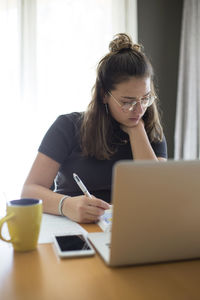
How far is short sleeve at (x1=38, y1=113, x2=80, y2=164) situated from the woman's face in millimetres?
183

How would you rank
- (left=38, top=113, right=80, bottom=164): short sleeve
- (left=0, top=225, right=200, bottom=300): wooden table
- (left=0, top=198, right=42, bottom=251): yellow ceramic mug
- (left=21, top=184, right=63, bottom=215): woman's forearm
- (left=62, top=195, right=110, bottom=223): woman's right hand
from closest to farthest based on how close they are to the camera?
(left=0, top=225, right=200, bottom=300): wooden table, (left=0, top=198, right=42, bottom=251): yellow ceramic mug, (left=62, top=195, right=110, bottom=223): woman's right hand, (left=21, top=184, right=63, bottom=215): woman's forearm, (left=38, top=113, right=80, bottom=164): short sleeve

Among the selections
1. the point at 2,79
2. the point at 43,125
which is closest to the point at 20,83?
the point at 2,79

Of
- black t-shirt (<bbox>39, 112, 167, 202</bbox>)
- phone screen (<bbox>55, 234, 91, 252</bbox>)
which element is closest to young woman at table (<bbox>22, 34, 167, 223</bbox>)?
black t-shirt (<bbox>39, 112, 167, 202</bbox>)

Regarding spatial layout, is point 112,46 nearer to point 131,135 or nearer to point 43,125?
point 131,135

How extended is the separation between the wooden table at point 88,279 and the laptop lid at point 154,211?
1.4 inches

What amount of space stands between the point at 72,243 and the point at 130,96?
2.29 ft

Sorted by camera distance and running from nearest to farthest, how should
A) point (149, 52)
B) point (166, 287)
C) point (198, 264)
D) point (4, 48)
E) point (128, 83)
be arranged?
1. point (166, 287)
2. point (198, 264)
3. point (128, 83)
4. point (4, 48)
5. point (149, 52)

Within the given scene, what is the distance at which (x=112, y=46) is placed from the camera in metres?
1.46

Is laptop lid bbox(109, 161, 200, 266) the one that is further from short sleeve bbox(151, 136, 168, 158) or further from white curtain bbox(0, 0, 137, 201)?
white curtain bbox(0, 0, 137, 201)

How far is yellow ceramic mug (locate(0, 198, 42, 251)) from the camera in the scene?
79 cm

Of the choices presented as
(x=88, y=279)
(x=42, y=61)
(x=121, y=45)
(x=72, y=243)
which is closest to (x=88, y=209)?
(x=72, y=243)

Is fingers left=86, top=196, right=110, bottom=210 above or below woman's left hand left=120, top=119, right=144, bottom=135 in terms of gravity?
below

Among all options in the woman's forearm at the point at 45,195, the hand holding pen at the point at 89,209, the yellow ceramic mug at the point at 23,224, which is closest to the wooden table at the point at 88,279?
the yellow ceramic mug at the point at 23,224

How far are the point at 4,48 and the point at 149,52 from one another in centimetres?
111
